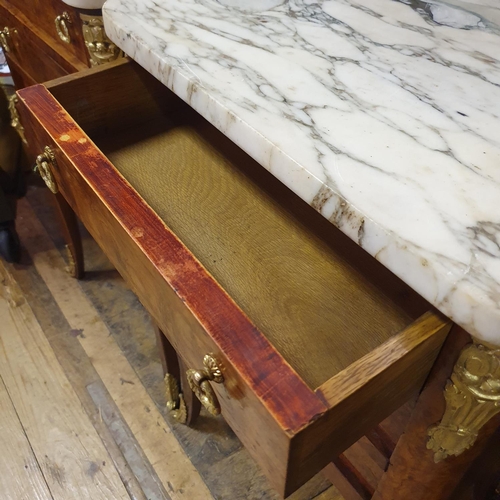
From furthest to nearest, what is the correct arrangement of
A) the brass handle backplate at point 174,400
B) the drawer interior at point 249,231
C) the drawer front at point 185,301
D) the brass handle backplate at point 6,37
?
the brass handle backplate at point 6,37 → the brass handle backplate at point 174,400 → the drawer interior at point 249,231 → the drawer front at point 185,301

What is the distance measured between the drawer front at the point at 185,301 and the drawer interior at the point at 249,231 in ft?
0.29

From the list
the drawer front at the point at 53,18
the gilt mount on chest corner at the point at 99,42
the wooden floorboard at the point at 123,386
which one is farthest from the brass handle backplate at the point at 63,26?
the wooden floorboard at the point at 123,386

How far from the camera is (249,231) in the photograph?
24.9 inches

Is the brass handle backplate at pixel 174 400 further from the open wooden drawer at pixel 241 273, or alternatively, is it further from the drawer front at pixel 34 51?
the drawer front at pixel 34 51

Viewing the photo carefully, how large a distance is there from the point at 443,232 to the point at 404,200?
1.7 inches

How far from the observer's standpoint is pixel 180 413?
889 mm

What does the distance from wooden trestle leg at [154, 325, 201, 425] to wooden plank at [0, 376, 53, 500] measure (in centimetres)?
24

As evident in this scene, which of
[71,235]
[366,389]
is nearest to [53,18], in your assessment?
[71,235]

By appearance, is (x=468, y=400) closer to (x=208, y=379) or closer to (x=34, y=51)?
(x=208, y=379)

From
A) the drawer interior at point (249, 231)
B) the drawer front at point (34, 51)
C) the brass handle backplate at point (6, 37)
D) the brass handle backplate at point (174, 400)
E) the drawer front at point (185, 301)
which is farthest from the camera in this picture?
the brass handle backplate at point (6, 37)

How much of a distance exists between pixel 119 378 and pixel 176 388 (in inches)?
5.9

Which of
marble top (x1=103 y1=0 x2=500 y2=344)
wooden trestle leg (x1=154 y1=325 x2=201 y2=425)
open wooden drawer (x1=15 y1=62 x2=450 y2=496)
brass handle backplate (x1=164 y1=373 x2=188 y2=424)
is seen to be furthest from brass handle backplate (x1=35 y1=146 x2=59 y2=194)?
brass handle backplate (x1=164 y1=373 x2=188 y2=424)

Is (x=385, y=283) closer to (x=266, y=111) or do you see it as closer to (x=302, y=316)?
(x=302, y=316)

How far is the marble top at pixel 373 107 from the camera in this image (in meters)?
0.38
